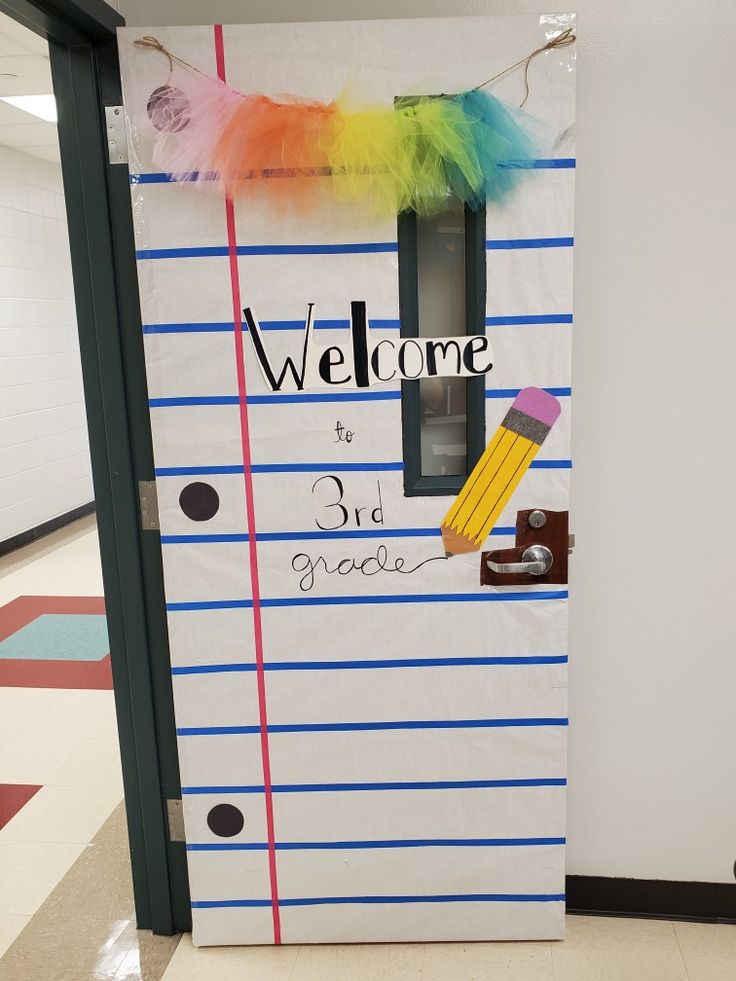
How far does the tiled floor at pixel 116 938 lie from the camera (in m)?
2.07

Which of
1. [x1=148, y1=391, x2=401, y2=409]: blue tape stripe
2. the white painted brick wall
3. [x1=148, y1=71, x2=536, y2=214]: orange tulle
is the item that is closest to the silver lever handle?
[x1=148, y1=391, x2=401, y2=409]: blue tape stripe

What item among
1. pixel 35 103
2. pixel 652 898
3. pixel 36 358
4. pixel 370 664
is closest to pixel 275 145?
pixel 370 664

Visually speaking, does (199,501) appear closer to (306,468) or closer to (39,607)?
(306,468)

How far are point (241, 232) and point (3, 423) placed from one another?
4.80 m

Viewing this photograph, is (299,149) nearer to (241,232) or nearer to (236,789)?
(241,232)

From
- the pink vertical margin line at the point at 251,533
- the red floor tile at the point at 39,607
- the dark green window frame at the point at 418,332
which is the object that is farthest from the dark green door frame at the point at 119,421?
the red floor tile at the point at 39,607

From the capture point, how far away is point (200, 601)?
198 cm

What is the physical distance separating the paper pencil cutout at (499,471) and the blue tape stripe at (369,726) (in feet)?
1.43

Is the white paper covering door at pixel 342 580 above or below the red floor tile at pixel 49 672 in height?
above

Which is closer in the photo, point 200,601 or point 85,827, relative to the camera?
point 200,601

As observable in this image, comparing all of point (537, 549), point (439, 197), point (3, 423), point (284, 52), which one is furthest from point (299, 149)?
point (3, 423)

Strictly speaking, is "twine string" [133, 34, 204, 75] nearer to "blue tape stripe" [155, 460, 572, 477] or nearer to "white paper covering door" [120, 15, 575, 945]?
"white paper covering door" [120, 15, 575, 945]

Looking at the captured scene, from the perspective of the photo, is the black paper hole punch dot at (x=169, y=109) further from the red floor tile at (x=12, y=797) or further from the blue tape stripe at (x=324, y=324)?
the red floor tile at (x=12, y=797)

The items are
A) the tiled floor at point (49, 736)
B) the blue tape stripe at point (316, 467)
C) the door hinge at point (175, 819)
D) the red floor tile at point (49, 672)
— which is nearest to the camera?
the blue tape stripe at point (316, 467)
